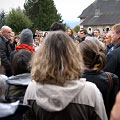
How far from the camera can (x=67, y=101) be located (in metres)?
1.98

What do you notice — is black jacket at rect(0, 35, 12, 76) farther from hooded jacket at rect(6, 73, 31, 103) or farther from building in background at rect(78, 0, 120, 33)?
building in background at rect(78, 0, 120, 33)

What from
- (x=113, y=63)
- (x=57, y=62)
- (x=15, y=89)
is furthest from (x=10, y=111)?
(x=113, y=63)

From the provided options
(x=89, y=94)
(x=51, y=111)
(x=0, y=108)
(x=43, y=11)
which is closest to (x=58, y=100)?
(x=51, y=111)

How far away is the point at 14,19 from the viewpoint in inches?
1593

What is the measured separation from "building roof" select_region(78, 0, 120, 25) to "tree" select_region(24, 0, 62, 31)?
13533 mm

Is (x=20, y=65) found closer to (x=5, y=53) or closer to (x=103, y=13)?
(x=5, y=53)

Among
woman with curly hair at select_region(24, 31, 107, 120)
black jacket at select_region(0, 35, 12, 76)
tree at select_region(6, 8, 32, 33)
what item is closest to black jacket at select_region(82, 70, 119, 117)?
woman with curly hair at select_region(24, 31, 107, 120)

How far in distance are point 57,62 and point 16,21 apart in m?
39.5

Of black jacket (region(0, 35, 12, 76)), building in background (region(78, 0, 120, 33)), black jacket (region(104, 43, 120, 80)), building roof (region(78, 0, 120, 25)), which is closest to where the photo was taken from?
black jacket (region(104, 43, 120, 80))

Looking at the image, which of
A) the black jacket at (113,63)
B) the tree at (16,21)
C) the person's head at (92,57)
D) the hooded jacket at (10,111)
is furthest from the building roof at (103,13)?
the hooded jacket at (10,111)

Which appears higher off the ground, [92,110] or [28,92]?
[28,92]

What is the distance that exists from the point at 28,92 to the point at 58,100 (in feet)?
1.26

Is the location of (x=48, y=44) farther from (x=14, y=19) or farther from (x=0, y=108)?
(x=14, y=19)

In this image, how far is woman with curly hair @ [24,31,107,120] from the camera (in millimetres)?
1988
